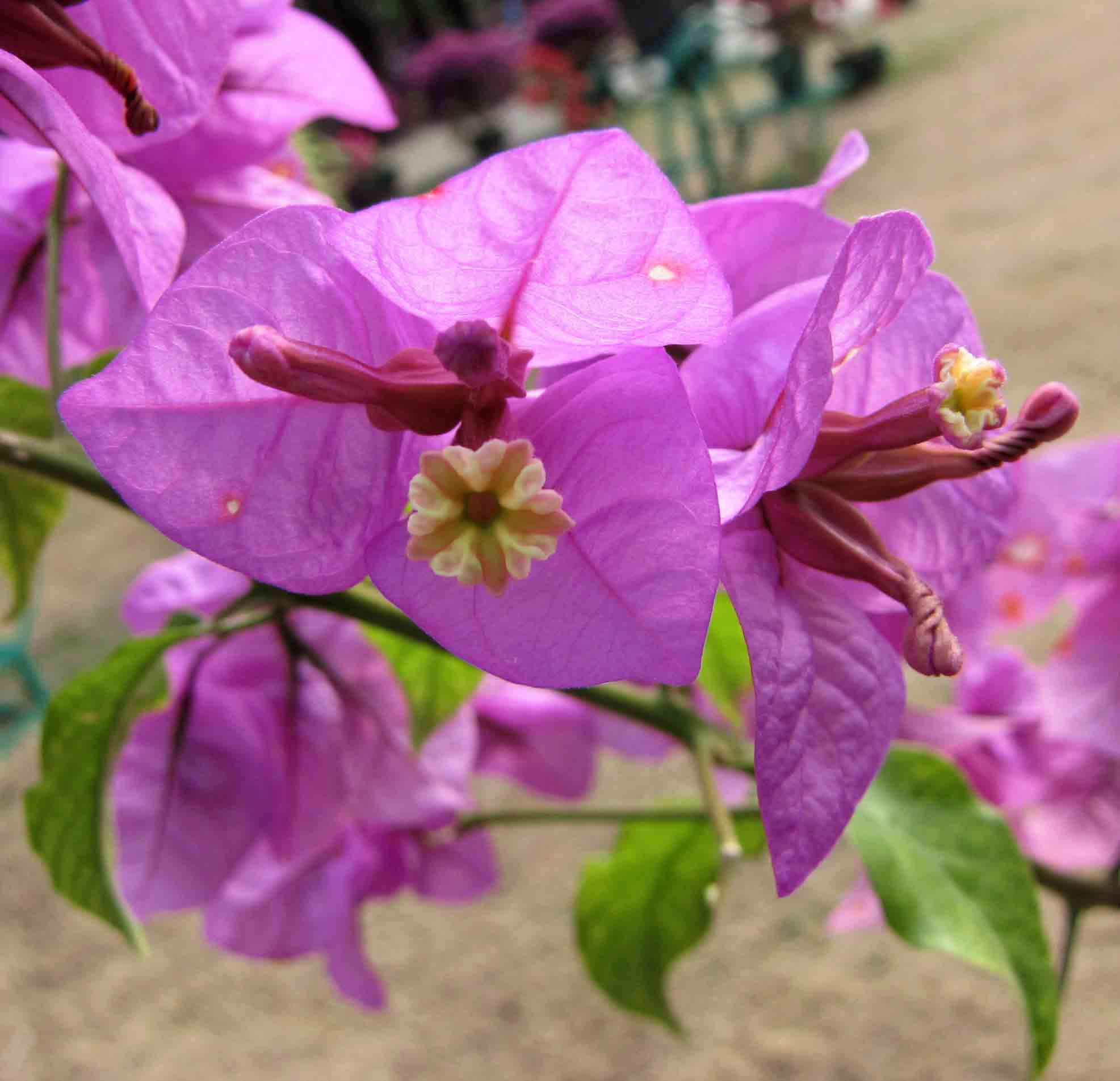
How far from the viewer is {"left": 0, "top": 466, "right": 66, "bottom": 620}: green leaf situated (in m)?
0.40

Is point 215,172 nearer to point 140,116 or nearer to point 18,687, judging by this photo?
Answer: point 140,116

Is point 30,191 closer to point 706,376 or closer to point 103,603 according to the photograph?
point 706,376

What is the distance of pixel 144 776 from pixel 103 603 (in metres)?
2.53

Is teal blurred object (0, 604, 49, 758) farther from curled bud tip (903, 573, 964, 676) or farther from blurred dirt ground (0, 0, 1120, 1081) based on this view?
curled bud tip (903, 573, 964, 676)

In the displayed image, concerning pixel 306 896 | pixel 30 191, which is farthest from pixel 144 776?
pixel 30 191

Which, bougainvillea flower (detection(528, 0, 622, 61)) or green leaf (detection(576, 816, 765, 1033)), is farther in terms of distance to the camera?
bougainvillea flower (detection(528, 0, 622, 61))

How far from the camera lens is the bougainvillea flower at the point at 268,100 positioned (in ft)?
1.02

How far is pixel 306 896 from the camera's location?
0.51 m

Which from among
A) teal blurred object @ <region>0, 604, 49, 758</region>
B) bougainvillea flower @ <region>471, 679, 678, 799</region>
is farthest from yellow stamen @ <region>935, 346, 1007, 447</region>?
teal blurred object @ <region>0, 604, 49, 758</region>

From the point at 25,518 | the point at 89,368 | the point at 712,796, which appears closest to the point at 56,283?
the point at 89,368

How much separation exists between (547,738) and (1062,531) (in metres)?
0.24

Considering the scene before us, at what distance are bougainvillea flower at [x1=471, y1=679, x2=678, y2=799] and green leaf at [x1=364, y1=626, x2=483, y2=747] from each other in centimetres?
10

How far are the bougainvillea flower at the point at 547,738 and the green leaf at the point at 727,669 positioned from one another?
0.06 m

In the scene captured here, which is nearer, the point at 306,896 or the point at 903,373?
the point at 903,373
